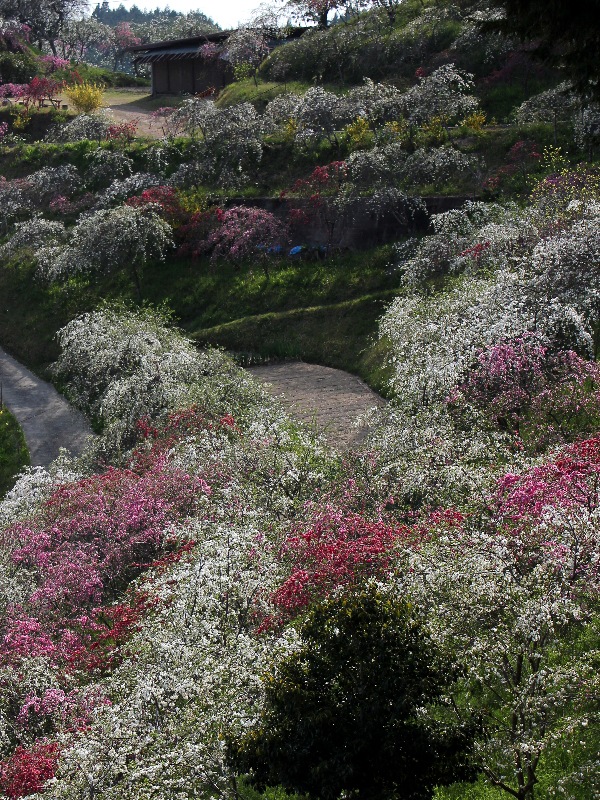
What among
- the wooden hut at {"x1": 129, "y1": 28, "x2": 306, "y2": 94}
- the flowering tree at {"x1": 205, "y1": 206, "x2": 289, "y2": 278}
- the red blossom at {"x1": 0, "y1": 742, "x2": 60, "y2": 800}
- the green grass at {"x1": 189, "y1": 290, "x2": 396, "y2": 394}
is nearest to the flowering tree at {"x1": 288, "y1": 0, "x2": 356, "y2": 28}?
the wooden hut at {"x1": 129, "y1": 28, "x2": 306, "y2": 94}

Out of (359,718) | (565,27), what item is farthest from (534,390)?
(359,718)

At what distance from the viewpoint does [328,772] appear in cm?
784

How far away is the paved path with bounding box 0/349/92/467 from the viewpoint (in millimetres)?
29359

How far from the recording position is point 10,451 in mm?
29891

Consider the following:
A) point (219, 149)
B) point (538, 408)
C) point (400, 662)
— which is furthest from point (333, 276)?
point (400, 662)

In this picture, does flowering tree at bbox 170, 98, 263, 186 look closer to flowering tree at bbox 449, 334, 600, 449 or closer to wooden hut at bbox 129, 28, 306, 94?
wooden hut at bbox 129, 28, 306, 94

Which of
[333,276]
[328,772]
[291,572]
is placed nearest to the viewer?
[328,772]

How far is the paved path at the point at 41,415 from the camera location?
96.3 ft

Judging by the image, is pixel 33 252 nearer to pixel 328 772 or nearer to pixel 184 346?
pixel 184 346

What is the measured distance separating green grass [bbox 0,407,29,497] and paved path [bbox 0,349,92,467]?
234 millimetres

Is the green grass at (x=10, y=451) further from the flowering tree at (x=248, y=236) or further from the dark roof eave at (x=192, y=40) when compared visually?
the dark roof eave at (x=192, y=40)

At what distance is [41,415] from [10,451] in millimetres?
2554

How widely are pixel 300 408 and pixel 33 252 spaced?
22378 millimetres

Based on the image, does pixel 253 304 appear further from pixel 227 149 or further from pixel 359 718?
pixel 359 718
